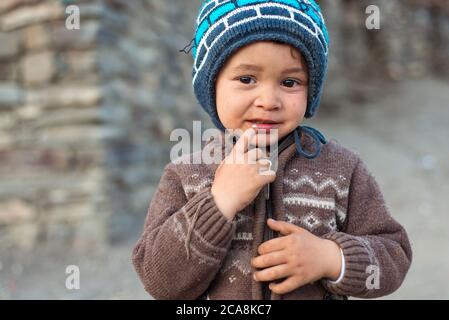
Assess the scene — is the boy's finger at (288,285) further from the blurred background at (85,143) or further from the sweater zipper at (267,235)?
the blurred background at (85,143)

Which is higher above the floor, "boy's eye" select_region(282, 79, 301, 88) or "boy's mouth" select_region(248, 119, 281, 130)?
"boy's eye" select_region(282, 79, 301, 88)

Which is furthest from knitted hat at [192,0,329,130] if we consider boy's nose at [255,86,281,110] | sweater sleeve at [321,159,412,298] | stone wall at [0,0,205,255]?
stone wall at [0,0,205,255]

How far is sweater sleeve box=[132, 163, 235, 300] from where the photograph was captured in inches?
50.1

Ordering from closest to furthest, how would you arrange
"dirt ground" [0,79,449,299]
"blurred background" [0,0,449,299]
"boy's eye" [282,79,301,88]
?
"boy's eye" [282,79,301,88]
"dirt ground" [0,79,449,299]
"blurred background" [0,0,449,299]

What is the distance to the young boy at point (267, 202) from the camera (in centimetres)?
130

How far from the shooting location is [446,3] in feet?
38.7

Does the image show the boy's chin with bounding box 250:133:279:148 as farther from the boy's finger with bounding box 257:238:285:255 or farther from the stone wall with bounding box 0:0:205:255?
the stone wall with bounding box 0:0:205:255

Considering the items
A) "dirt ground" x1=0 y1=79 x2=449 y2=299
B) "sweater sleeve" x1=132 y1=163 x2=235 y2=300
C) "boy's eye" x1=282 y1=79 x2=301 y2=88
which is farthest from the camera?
"dirt ground" x1=0 y1=79 x2=449 y2=299

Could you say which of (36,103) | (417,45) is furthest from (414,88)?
(36,103)

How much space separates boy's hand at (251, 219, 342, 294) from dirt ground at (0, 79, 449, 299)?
1804mm

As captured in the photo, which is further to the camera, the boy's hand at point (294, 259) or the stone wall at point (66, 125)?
the stone wall at point (66, 125)

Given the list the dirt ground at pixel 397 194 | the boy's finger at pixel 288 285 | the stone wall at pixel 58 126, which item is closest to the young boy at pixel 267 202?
the boy's finger at pixel 288 285

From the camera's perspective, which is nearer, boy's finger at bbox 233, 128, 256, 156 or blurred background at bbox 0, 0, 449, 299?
boy's finger at bbox 233, 128, 256, 156

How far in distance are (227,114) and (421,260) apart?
3.17 metres
